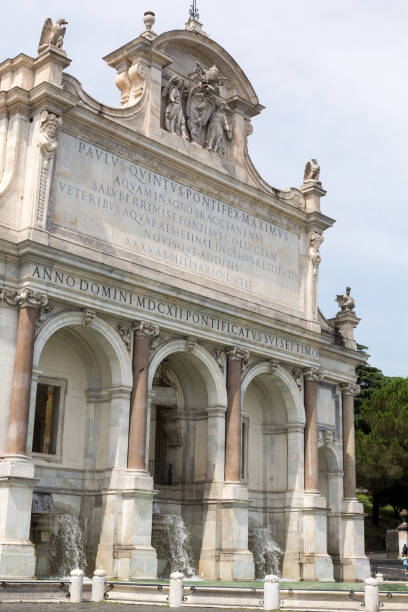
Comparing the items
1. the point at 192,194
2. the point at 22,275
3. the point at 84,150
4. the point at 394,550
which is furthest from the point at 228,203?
the point at 394,550

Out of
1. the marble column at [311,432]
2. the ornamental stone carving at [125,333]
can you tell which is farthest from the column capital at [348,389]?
the ornamental stone carving at [125,333]

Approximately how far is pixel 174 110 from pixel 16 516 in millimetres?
15679

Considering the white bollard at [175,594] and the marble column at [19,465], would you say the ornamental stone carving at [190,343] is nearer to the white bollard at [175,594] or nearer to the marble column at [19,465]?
the marble column at [19,465]

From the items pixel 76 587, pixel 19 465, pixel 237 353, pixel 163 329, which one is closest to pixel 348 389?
pixel 237 353

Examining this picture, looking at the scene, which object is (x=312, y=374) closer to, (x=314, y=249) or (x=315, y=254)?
(x=315, y=254)

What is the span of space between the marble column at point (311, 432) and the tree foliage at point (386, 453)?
1012 inches

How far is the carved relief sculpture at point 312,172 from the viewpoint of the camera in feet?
120

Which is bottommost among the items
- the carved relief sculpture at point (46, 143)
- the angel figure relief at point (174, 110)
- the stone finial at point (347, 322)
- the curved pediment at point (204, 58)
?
the stone finial at point (347, 322)

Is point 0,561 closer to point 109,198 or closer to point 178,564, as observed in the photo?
point 178,564

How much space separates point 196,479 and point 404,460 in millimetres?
30929

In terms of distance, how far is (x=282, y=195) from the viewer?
1374 inches

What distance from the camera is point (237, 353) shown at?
30.4 m

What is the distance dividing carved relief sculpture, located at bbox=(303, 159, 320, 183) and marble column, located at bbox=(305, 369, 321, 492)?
8.51 meters

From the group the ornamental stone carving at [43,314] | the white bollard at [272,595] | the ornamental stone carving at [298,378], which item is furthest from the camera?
the ornamental stone carving at [298,378]
